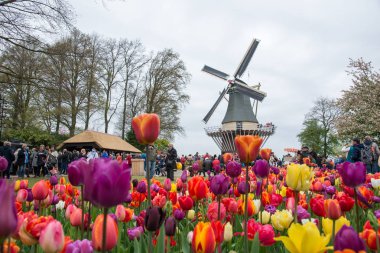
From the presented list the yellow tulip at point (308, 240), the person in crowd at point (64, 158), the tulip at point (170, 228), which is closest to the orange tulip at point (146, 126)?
the tulip at point (170, 228)

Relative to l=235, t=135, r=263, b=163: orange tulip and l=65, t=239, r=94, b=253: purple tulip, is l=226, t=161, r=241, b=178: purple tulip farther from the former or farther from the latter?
l=65, t=239, r=94, b=253: purple tulip

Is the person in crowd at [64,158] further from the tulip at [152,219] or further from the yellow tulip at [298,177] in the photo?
the tulip at [152,219]

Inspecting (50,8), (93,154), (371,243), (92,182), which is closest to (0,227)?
(92,182)

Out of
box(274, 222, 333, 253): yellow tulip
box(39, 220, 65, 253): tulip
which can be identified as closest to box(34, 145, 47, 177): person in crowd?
box(39, 220, 65, 253): tulip

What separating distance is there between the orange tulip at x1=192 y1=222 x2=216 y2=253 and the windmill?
36.3 m

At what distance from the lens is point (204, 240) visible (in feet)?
4.20

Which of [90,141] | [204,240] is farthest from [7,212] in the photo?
[90,141]

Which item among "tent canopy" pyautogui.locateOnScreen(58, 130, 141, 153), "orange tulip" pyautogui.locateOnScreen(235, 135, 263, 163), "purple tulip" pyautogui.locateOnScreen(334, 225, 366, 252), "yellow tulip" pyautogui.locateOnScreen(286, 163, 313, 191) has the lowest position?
"purple tulip" pyautogui.locateOnScreen(334, 225, 366, 252)

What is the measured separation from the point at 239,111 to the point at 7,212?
38997 mm

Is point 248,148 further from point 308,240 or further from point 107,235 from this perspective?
point 107,235

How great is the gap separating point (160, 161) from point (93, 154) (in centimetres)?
775

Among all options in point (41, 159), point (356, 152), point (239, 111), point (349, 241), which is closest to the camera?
point (349, 241)

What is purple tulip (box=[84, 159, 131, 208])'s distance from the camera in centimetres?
97

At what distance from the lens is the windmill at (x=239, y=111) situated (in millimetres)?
38438
